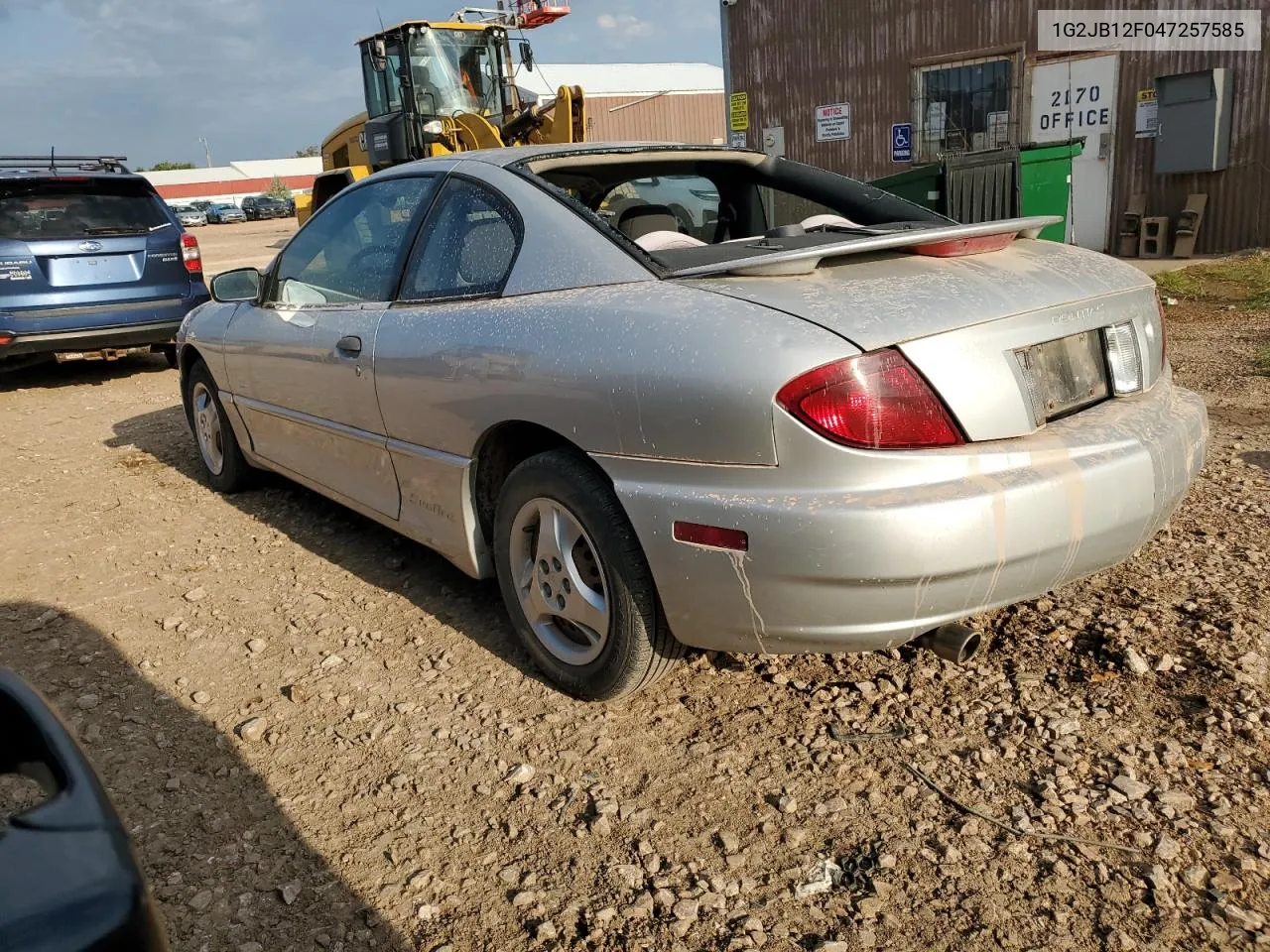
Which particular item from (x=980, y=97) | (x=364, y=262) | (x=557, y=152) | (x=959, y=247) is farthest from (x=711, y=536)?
(x=980, y=97)

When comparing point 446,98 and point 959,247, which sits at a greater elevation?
point 446,98

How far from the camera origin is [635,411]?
7.75 ft

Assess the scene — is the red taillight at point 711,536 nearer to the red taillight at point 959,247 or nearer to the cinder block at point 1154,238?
the red taillight at point 959,247

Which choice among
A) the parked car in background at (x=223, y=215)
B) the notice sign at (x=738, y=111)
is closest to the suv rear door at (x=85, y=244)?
the notice sign at (x=738, y=111)

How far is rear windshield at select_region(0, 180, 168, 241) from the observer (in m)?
7.70

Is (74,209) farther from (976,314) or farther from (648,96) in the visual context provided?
(648,96)

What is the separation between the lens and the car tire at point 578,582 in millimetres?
2502

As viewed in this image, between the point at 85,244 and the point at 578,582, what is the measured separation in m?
7.08

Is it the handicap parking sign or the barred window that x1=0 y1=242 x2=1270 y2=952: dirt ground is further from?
the handicap parking sign

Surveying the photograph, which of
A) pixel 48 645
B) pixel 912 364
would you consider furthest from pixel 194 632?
pixel 912 364

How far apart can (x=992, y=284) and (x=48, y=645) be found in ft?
10.8

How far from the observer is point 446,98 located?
13.2 m

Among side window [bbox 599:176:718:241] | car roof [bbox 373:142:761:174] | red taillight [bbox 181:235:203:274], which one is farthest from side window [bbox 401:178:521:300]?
red taillight [bbox 181:235:203:274]

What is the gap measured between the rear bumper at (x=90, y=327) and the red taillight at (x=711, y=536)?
7.20 metres
